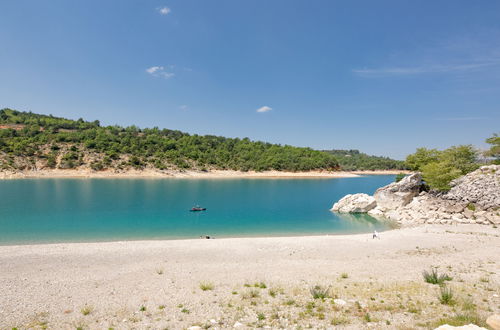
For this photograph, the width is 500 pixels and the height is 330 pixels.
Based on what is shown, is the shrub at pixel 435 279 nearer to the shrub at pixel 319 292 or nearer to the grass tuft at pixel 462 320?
the grass tuft at pixel 462 320

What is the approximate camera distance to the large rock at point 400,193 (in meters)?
40.3

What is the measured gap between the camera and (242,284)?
12.3 m

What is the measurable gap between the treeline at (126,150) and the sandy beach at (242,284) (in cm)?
9073

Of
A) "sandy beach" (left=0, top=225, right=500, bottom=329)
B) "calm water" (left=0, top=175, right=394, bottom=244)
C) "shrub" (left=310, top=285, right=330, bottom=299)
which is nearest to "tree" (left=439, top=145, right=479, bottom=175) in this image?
"calm water" (left=0, top=175, right=394, bottom=244)

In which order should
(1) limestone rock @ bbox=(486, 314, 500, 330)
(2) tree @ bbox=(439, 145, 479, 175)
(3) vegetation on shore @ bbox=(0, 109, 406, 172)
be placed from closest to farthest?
(1) limestone rock @ bbox=(486, 314, 500, 330) < (2) tree @ bbox=(439, 145, 479, 175) < (3) vegetation on shore @ bbox=(0, 109, 406, 172)

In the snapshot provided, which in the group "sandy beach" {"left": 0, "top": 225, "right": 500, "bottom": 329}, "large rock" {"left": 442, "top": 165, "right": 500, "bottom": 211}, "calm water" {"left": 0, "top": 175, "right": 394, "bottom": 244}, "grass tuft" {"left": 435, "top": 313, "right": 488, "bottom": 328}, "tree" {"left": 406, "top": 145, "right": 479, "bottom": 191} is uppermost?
"tree" {"left": 406, "top": 145, "right": 479, "bottom": 191}

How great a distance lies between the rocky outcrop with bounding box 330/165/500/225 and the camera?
3091 centimetres

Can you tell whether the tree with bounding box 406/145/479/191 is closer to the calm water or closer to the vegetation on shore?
the calm water

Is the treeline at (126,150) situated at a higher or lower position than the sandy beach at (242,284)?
higher

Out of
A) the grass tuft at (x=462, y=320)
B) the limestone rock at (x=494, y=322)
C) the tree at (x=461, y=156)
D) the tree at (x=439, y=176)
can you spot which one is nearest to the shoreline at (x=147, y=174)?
the tree at (x=461, y=156)

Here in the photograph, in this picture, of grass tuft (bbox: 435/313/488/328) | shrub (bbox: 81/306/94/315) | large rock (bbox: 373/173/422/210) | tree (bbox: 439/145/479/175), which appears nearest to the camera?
grass tuft (bbox: 435/313/488/328)

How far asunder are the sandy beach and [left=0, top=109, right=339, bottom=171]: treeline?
90.7 m

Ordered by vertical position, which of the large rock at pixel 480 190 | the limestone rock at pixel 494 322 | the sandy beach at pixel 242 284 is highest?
the large rock at pixel 480 190

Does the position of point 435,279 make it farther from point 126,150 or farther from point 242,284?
point 126,150
